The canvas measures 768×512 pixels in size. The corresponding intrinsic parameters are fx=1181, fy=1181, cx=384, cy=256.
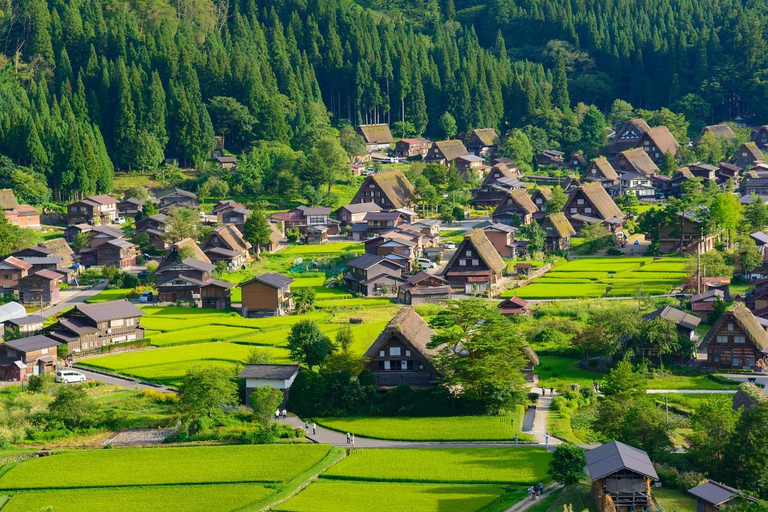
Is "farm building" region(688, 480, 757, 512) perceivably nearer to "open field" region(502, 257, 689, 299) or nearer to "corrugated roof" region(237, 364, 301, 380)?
"corrugated roof" region(237, 364, 301, 380)

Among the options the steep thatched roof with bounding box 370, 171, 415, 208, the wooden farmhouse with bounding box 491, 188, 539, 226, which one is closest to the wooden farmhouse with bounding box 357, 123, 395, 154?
the steep thatched roof with bounding box 370, 171, 415, 208

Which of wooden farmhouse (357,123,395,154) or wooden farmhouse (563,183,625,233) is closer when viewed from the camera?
wooden farmhouse (563,183,625,233)

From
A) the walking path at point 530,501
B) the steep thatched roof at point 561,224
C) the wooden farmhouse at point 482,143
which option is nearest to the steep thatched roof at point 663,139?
the wooden farmhouse at point 482,143

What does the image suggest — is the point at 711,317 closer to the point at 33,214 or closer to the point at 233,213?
the point at 233,213

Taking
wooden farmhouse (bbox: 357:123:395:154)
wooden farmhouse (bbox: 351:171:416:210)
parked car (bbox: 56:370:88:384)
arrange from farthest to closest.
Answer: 1. wooden farmhouse (bbox: 357:123:395:154)
2. wooden farmhouse (bbox: 351:171:416:210)
3. parked car (bbox: 56:370:88:384)

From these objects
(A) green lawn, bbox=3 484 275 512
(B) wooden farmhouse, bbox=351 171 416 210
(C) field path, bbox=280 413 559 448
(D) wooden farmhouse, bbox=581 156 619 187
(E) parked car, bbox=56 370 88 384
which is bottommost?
(A) green lawn, bbox=3 484 275 512

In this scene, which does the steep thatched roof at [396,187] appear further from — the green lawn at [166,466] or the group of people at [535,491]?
the group of people at [535,491]
